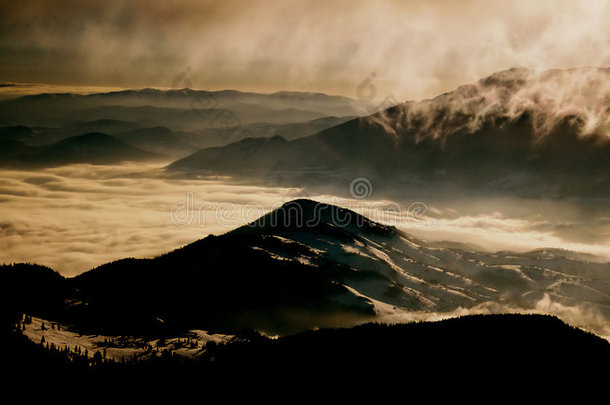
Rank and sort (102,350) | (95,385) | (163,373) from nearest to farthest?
1. (95,385)
2. (163,373)
3. (102,350)

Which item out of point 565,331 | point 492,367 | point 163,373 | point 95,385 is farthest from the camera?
point 565,331

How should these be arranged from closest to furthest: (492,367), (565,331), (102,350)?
(102,350) < (492,367) < (565,331)

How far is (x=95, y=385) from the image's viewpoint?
293 feet

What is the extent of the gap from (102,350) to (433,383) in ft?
217

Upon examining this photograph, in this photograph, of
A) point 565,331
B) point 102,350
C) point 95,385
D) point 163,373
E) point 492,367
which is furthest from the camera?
point 565,331

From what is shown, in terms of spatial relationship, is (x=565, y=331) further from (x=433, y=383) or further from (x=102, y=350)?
(x=102, y=350)

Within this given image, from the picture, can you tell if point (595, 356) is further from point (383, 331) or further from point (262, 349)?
point (262, 349)

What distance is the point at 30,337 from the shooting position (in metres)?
93.6

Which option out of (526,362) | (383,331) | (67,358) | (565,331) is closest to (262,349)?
(383,331)

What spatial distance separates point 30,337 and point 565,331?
116 metres

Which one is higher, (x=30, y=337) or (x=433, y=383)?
(x=30, y=337)

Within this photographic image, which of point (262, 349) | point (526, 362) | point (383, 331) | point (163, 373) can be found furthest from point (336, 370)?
point (526, 362)

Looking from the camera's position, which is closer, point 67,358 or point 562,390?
point 67,358

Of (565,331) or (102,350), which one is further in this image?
(565,331)
